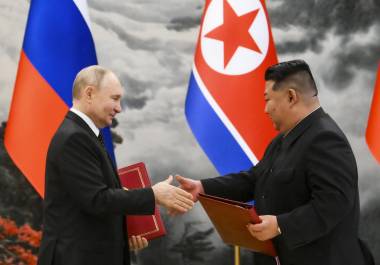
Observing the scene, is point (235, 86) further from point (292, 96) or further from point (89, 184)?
point (89, 184)

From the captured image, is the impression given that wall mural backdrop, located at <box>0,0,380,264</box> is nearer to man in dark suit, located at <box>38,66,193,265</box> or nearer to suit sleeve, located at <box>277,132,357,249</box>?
man in dark suit, located at <box>38,66,193,265</box>

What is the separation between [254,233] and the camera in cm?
192

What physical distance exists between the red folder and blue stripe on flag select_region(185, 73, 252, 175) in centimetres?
95

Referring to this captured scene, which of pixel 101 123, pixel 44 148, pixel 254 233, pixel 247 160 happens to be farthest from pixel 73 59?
pixel 254 233

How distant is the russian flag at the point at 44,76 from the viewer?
3.01 m

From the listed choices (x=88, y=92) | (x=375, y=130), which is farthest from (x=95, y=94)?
(x=375, y=130)

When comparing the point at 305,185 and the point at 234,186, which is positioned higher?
the point at 234,186

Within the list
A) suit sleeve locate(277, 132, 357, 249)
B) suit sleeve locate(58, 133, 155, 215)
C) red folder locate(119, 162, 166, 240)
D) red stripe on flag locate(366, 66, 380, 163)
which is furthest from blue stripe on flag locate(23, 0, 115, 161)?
red stripe on flag locate(366, 66, 380, 163)

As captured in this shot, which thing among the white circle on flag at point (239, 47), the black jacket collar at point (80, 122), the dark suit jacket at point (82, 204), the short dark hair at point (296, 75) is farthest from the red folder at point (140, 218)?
the white circle on flag at point (239, 47)

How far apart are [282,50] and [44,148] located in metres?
2.09

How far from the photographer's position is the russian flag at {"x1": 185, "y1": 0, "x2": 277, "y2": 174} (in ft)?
10.6

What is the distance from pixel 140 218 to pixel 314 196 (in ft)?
2.63

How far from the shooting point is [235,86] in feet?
10.7

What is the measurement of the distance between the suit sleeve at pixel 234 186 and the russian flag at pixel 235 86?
66cm
